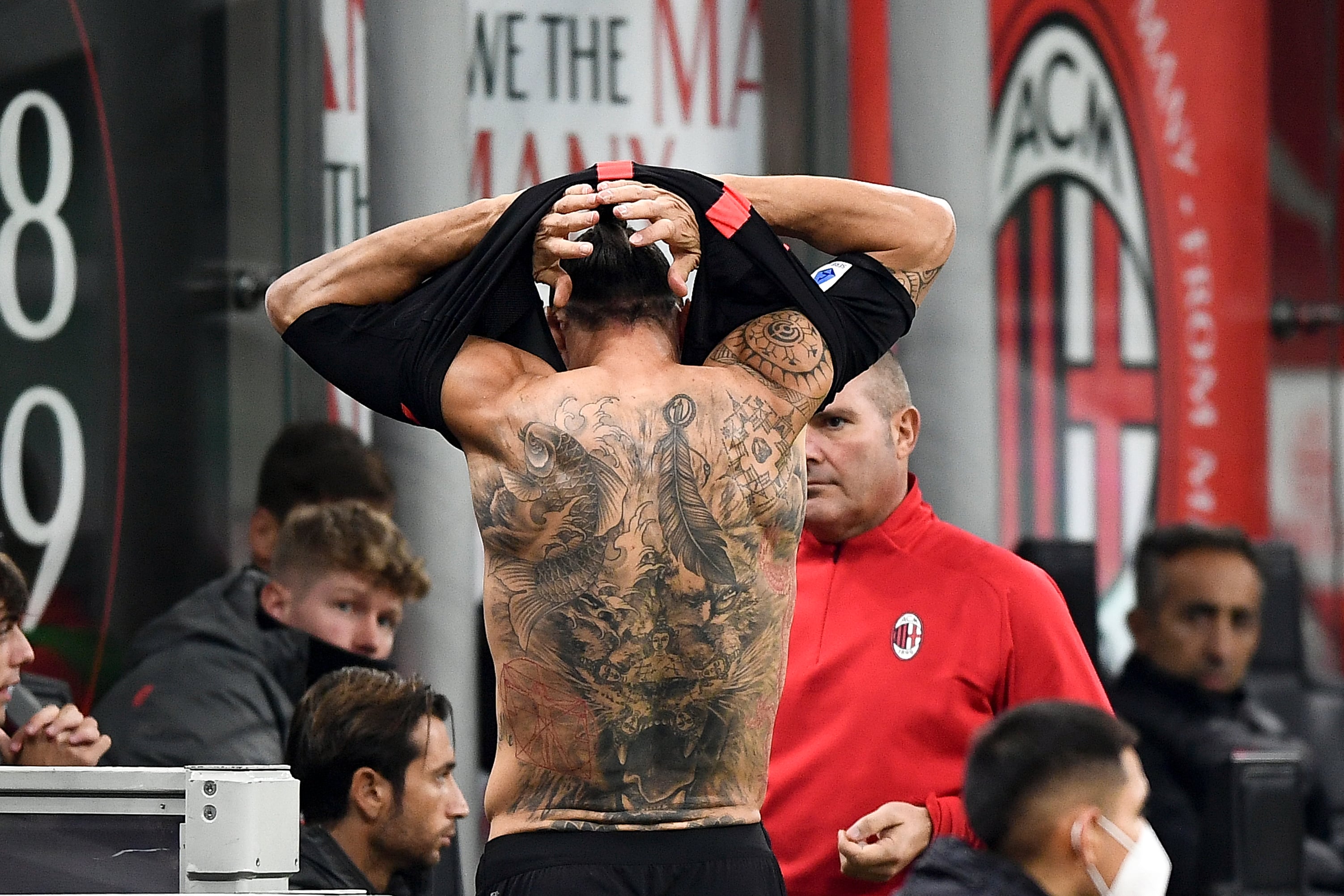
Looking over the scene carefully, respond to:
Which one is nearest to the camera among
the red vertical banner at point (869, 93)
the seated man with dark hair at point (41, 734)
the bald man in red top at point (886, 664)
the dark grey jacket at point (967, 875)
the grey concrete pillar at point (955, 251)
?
the dark grey jacket at point (967, 875)

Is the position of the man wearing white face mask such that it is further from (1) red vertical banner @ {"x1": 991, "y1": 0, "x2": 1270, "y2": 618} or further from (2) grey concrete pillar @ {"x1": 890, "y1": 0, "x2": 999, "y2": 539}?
(1) red vertical banner @ {"x1": 991, "y1": 0, "x2": 1270, "y2": 618}

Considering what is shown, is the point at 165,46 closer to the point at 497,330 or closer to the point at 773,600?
the point at 497,330

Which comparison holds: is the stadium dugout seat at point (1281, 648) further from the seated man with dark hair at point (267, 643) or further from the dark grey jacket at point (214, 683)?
the dark grey jacket at point (214, 683)

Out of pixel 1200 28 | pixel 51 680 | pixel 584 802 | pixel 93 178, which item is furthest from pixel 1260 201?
pixel 584 802

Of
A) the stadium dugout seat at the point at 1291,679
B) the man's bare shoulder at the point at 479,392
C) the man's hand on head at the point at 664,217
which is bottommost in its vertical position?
the stadium dugout seat at the point at 1291,679

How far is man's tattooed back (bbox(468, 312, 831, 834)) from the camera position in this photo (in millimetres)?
1890

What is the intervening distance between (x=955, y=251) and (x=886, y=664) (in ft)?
6.83

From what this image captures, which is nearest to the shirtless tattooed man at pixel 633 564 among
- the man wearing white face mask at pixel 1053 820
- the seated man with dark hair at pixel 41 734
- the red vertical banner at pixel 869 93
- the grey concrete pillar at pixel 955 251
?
the man wearing white face mask at pixel 1053 820

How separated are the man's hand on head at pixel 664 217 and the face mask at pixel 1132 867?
0.74m

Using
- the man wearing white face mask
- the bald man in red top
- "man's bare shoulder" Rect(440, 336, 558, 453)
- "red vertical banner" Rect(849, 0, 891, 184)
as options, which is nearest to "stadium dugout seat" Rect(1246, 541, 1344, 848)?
"red vertical banner" Rect(849, 0, 891, 184)

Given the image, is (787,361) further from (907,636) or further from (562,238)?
(907,636)

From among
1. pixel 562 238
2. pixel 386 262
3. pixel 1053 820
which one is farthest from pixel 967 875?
pixel 386 262

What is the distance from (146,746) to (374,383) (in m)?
1.54

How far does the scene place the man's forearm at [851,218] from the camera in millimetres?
2062
